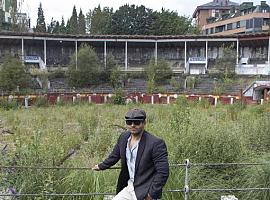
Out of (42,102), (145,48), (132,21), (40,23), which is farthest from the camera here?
(40,23)

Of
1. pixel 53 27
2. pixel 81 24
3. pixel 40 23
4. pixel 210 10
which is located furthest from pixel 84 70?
pixel 210 10

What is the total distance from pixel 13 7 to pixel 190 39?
29.2m

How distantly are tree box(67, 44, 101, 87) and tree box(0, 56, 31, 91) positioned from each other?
6097 mm

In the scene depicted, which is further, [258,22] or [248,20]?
[248,20]

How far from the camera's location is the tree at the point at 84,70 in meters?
39.1

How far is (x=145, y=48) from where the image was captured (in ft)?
170

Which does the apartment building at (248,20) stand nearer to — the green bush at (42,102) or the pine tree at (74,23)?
the pine tree at (74,23)

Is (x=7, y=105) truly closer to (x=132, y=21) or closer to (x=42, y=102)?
(x=42, y=102)

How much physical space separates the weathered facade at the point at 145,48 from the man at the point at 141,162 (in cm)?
4102

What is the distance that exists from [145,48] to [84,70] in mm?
14675

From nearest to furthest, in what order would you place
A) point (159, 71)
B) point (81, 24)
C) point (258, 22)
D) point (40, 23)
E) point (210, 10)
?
point (159, 71) → point (258, 22) → point (81, 24) → point (40, 23) → point (210, 10)

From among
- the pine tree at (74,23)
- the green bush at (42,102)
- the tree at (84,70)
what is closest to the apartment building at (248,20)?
the pine tree at (74,23)

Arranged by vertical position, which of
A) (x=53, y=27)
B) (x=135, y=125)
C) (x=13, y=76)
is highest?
(x=53, y=27)

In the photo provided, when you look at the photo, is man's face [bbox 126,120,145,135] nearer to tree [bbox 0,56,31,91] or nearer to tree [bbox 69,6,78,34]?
tree [bbox 0,56,31,91]
